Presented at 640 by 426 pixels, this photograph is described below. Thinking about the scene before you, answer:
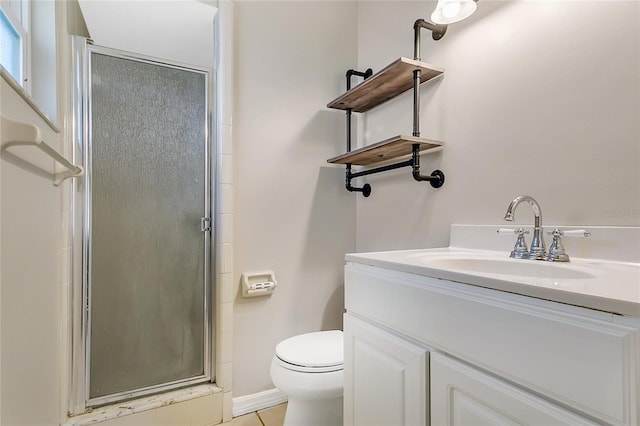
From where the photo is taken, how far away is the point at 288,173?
1.71 meters

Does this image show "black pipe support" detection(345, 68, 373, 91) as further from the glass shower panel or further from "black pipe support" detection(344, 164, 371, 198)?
the glass shower panel

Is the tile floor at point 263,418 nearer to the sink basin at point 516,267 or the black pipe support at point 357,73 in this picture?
the sink basin at point 516,267

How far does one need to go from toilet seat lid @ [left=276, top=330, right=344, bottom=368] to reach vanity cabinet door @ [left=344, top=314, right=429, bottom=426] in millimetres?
165

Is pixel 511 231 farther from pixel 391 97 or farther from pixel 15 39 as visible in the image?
pixel 15 39

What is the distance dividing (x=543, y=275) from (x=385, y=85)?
1.04 metres

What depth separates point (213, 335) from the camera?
1555 millimetres

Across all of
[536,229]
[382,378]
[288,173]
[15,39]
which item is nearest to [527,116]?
[536,229]

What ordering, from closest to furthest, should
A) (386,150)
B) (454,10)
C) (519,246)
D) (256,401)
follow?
(519,246), (454,10), (386,150), (256,401)

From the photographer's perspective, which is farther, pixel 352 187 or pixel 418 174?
pixel 352 187

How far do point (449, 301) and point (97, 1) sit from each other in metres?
1.91

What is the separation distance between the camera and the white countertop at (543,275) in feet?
1.67

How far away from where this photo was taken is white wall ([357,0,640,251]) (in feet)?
2.83

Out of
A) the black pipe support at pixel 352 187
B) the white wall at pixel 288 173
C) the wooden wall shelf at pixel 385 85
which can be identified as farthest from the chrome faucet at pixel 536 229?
the white wall at pixel 288 173

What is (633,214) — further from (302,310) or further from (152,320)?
(152,320)
